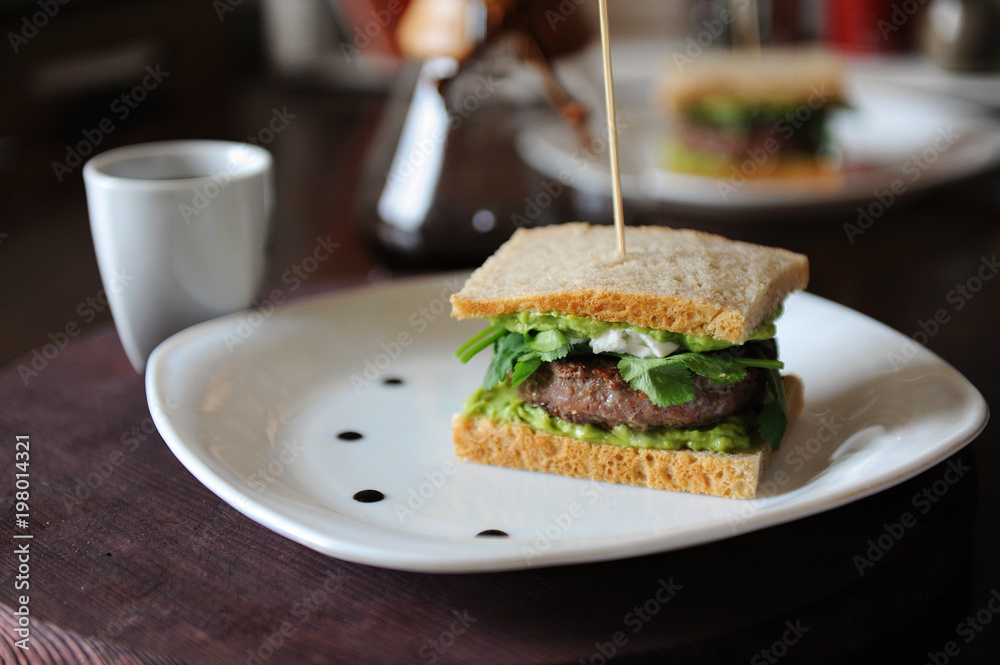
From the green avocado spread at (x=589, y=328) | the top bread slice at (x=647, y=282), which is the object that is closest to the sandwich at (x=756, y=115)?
the top bread slice at (x=647, y=282)

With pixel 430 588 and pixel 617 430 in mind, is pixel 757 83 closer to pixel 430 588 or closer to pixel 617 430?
pixel 617 430

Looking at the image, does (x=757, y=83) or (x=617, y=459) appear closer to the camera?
(x=617, y=459)

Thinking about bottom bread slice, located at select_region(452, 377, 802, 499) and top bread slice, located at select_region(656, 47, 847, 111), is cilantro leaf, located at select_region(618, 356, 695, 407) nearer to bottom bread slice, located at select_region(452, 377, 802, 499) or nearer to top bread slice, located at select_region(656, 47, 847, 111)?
bottom bread slice, located at select_region(452, 377, 802, 499)

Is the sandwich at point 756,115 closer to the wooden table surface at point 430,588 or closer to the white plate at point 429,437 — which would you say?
the white plate at point 429,437

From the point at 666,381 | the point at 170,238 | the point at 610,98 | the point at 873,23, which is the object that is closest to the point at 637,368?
the point at 666,381

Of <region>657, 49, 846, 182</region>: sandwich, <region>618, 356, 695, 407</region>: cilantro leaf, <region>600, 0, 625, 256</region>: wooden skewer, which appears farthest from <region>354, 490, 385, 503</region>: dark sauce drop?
<region>657, 49, 846, 182</region>: sandwich
